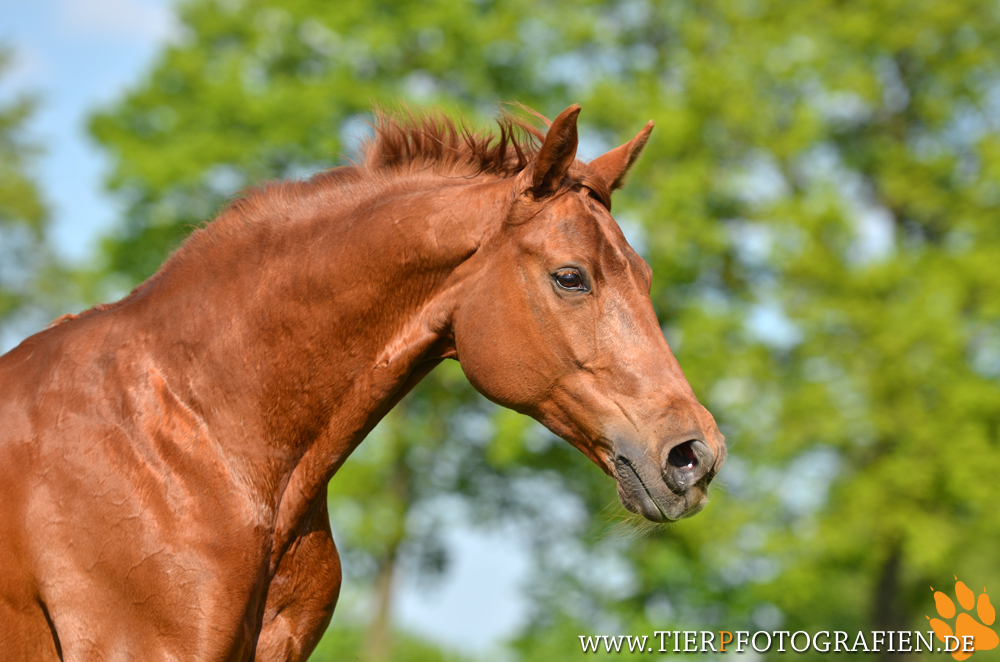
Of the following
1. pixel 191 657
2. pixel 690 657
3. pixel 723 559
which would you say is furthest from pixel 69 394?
pixel 723 559

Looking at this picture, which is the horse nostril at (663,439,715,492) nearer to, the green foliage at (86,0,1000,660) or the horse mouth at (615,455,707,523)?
the horse mouth at (615,455,707,523)

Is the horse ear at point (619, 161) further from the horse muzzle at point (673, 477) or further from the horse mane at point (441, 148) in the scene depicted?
the horse muzzle at point (673, 477)

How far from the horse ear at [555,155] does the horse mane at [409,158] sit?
25 cm

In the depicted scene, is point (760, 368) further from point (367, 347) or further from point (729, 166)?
point (367, 347)

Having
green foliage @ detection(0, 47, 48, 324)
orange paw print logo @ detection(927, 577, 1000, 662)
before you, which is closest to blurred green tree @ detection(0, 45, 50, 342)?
green foliage @ detection(0, 47, 48, 324)

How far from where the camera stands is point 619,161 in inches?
148

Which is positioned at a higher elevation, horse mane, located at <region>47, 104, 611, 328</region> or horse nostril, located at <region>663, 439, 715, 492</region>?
horse mane, located at <region>47, 104, 611, 328</region>

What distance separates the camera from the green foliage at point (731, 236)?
17.8 metres

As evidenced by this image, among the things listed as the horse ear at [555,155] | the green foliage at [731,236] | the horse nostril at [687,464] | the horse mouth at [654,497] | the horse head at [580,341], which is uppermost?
the horse ear at [555,155]

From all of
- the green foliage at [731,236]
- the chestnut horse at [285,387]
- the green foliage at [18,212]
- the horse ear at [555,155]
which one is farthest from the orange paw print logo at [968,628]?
the green foliage at [18,212]

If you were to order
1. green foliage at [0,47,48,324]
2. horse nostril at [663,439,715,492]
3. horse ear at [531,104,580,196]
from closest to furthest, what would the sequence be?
1. horse nostril at [663,439,715,492]
2. horse ear at [531,104,580,196]
3. green foliage at [0,47,48,324]

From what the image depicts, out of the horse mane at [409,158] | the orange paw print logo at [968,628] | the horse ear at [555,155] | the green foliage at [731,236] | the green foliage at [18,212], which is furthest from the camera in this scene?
the green foliage at [18,212]

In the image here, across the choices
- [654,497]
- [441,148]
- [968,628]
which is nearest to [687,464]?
[654,497]

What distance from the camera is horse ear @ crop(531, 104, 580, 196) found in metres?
3.20
